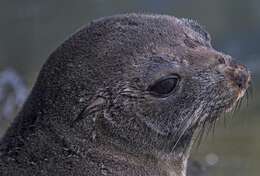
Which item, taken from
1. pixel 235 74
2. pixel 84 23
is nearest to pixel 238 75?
pixel 235 74

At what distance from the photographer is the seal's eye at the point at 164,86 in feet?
10.0

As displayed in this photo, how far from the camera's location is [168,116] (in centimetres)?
309

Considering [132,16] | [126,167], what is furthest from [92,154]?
[132,16]

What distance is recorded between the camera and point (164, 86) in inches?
121

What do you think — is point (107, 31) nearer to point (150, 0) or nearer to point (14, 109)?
point (14, 109)

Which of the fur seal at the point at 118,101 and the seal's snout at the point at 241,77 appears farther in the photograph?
the seal's snout at the point at 241,77

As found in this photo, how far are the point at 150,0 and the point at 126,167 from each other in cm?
978

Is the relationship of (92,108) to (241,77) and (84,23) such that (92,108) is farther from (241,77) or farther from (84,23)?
(84,23)

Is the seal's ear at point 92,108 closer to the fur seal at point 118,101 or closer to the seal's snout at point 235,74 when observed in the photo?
the fur seal at point 118,101

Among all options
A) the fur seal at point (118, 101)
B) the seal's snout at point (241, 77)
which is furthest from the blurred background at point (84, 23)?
the fur seal at point (118, 101)

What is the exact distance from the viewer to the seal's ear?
9.73 feet

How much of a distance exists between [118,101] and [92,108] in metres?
0.10

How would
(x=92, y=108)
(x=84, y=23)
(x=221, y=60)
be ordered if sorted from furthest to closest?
(x=84, y=23) → (x=221, y=60) → (x=92, y=108)

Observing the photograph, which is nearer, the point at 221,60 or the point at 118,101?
the point at 118,101
